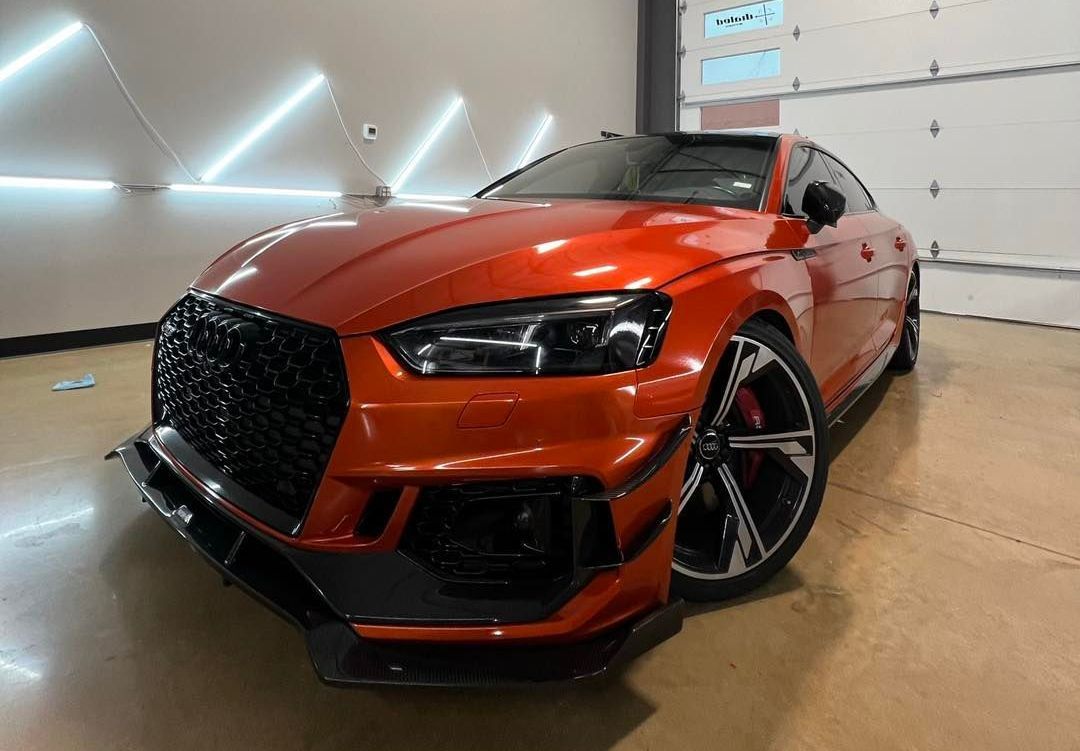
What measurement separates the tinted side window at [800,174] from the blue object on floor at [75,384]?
3388mm

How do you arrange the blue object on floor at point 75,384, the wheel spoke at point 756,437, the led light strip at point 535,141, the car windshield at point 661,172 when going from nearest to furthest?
the wheel spoke at point 756,437, the car windshield at point 661,172, the blue object on floor at point 75,384, the led light strip at point 535,141

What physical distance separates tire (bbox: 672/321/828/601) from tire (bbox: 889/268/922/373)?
2.45m

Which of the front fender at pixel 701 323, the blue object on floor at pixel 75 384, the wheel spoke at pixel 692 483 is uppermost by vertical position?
the front fender at pixel 701 323

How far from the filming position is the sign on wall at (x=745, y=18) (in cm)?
672

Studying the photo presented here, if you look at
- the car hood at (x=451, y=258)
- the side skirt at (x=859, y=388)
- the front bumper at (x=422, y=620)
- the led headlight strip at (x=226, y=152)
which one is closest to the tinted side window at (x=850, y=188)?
the side skirt at (x=859, y=388)

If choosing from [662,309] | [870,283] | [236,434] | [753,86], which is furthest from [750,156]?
[753,86]

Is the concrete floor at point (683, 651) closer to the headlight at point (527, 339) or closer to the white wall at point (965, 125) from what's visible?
the headlight at point (527, 339)

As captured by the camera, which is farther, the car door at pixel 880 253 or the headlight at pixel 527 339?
the car door at pixel 880 253

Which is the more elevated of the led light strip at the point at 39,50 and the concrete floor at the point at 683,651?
the led light strip at the point at 39,50

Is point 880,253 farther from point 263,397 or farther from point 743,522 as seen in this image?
point 263,397

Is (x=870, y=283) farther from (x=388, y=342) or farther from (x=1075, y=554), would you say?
(x=388, y=342)

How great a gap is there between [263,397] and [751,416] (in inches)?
41.9

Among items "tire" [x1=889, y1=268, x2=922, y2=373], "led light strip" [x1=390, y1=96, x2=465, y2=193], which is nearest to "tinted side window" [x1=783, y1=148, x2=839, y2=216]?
"tire" [x1=889, y1=268, x2=922, y2=373]

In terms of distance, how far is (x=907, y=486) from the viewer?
210 centimetres
